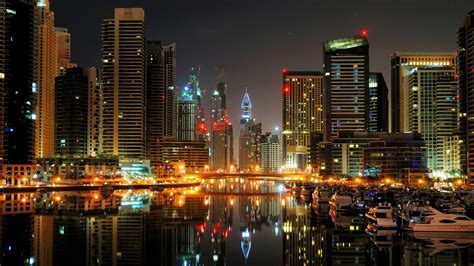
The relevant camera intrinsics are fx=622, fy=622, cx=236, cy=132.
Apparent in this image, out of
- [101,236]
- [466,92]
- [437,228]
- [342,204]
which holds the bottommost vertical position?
[101,236]

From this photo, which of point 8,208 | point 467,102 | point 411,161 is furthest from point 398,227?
point 411,161

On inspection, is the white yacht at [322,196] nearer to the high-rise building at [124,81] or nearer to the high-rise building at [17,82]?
the high-rise building at [17,82]

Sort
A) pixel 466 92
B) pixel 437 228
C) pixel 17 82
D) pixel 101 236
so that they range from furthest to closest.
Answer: pixel 17 82 → pixel 466 92 → pixel 437 228 → pixel 101 236

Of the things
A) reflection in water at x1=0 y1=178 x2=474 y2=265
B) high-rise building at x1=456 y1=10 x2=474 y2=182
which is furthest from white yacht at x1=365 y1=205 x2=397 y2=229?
high-rise building at x1=456 y1=10 x2=474 y2=182

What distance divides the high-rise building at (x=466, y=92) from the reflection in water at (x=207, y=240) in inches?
3155

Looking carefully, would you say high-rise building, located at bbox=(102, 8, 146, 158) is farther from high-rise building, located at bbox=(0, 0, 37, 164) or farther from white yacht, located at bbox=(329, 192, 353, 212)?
white yacht, located at bbox=(329, 192, 353, 212)

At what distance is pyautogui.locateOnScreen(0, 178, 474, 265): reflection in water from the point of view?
41.2m

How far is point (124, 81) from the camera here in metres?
195

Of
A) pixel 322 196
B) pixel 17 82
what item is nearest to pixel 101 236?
pixel 322 196

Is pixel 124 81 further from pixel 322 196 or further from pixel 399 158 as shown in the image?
pixel 322 196

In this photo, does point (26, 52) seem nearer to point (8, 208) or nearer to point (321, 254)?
point (8, 208)

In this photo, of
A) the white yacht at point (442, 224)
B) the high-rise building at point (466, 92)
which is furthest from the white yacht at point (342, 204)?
the high-rise building at point (466, 92)

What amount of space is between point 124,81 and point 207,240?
14922 cm

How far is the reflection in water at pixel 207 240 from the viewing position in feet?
135
